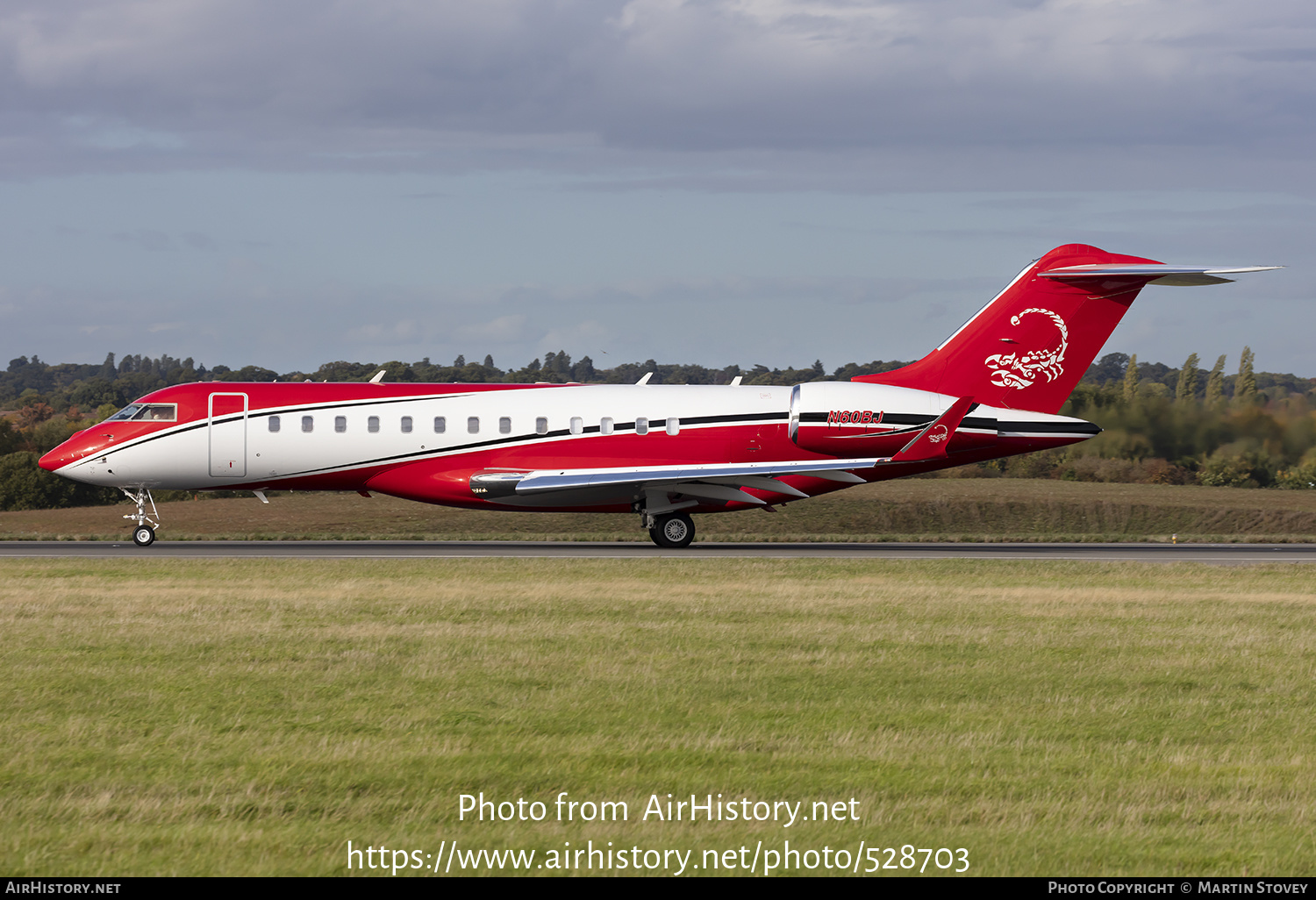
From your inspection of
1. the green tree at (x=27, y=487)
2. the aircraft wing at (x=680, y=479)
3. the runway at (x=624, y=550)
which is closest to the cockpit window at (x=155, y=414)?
the runway at (x=624, y=550)

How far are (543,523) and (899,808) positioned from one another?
40.3 meters

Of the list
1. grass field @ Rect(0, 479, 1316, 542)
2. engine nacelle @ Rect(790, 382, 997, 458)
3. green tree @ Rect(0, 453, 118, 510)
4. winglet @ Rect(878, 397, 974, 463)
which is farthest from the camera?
green tree @ Rect(0, 453, 118, 510)

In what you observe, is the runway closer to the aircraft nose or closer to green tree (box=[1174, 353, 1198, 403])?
the aircraft nose

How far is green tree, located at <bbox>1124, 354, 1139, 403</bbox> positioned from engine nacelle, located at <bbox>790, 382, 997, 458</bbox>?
12.1 metres

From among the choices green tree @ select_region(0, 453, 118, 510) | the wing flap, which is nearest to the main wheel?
the wing flap

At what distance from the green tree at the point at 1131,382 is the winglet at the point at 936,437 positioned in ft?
43.3

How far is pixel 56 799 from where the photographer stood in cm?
856

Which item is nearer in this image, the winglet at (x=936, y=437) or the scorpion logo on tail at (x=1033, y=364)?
the winglet at (x=936, y=437)

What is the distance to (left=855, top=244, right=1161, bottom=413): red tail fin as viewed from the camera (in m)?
33.8

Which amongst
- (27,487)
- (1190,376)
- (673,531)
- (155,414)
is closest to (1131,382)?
(1190,376)

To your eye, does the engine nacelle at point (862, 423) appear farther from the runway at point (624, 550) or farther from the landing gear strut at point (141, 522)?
the landing gear strut at point (141, 522)

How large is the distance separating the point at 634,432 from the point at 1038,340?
10721 mm

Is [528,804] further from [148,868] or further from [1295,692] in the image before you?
[1295,692]

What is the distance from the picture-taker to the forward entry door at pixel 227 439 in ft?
105
